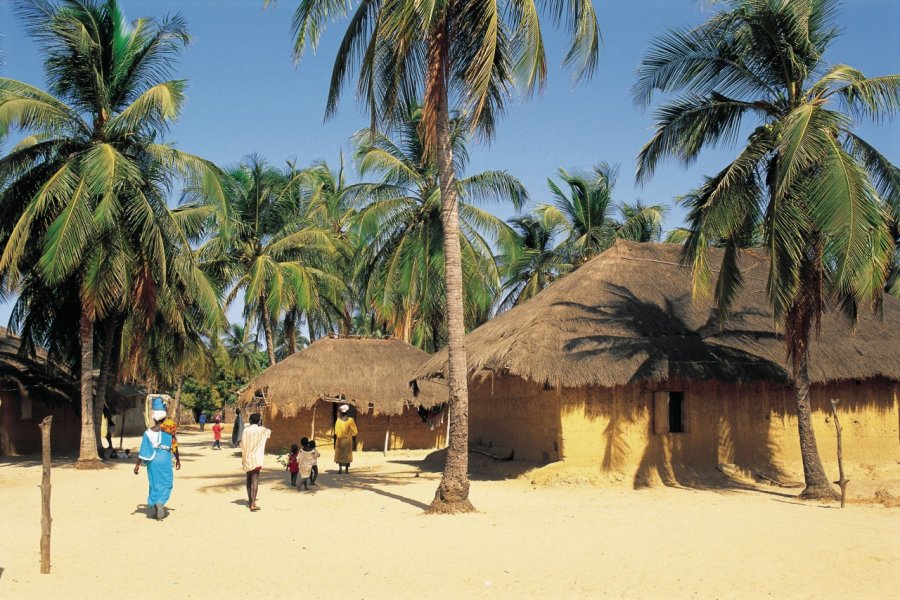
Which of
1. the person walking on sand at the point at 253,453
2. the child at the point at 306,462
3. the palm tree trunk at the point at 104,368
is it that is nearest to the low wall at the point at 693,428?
the child at the point at 306,462

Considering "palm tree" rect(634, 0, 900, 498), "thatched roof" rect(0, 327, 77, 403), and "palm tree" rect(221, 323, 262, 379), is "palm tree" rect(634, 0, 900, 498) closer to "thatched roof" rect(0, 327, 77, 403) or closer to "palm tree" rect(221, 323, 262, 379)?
"thatched roof" rect(0, 327, 77, 403)

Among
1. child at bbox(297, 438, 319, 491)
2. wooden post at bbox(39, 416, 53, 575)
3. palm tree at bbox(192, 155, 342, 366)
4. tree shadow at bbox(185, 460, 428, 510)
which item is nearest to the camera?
wooden post at bbox(39, 416, 53, 575)

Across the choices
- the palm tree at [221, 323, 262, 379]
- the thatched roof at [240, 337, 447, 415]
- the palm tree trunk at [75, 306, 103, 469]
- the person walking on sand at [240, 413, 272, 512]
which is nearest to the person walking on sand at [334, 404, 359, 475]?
the person walking on sand at [240, 413, 272, 512]

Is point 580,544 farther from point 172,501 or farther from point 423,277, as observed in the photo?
point 423,277

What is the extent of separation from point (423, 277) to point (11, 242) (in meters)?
11.1

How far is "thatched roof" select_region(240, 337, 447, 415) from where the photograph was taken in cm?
2300

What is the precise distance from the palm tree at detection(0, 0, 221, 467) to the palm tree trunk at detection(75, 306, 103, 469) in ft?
0.08

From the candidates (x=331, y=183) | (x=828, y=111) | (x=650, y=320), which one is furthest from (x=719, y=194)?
(x=331, y=183)

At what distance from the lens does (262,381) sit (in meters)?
23.9

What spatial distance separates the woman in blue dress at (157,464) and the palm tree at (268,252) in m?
16.9

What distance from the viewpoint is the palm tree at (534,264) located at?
31.7m

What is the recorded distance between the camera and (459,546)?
8.72m

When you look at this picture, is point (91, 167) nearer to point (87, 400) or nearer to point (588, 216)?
point (87, 400)

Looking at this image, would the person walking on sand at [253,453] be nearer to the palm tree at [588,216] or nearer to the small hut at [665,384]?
the small hut at [665,384]
